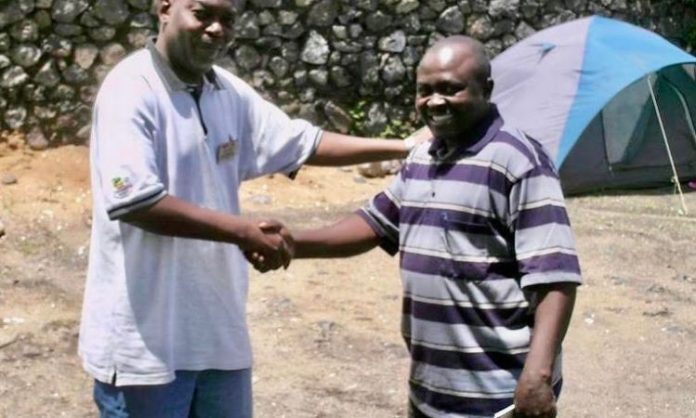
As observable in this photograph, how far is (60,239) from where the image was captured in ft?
25.5

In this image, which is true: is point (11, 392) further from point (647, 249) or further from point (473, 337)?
point (647, 249)

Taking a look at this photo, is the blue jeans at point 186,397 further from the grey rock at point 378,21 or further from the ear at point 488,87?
the grey rock at point 378,21

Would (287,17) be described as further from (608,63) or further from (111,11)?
(608,63)

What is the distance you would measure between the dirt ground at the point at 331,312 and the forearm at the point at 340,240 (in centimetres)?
209

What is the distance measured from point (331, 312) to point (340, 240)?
342 centimetres

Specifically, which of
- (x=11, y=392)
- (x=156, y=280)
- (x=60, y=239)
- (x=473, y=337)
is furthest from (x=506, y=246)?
(x=60, y=239)

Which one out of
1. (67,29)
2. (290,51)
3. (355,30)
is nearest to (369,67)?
(355,30)

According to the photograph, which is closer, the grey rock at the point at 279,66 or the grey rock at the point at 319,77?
the grey rock at the point at 279,66

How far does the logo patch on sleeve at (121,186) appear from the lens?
8.90ft

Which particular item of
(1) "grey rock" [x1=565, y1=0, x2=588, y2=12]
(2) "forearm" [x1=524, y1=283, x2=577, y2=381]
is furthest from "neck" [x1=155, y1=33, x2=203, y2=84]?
(1) "grey rock" [x1=565, y1=0, x2=588, y2=12]

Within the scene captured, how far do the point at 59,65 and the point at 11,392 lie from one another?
4357mm

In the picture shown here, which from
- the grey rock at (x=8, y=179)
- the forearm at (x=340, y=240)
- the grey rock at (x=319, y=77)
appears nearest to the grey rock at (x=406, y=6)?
the grey rock at (x=319, y=77)

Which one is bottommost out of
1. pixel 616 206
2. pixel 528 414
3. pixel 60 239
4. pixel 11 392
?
pixel 616 206

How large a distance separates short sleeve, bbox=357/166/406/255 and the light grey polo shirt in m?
0.36
